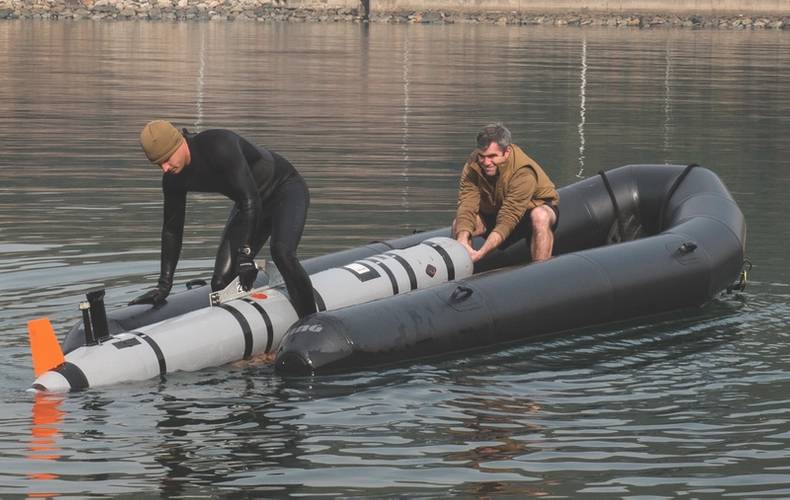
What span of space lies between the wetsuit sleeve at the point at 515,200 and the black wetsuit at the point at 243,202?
1.97 m

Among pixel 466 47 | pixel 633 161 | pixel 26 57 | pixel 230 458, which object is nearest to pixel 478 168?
pixel 230 458

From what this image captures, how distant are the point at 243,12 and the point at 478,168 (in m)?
70.3

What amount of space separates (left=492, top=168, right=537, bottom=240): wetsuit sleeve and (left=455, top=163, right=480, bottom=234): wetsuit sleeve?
0.96 ft

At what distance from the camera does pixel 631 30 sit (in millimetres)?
74250

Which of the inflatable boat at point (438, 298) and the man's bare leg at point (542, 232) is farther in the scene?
the man's bare leg at point (542, 232)

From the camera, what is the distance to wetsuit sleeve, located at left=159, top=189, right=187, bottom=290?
1170 cm

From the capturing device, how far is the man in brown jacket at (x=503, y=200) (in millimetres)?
13039

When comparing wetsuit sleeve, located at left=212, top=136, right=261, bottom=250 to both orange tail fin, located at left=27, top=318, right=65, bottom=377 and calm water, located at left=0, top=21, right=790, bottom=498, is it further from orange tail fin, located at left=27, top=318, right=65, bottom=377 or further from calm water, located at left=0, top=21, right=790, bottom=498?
orange tail fin, located at left=27, top=318, right=65, bottom=377

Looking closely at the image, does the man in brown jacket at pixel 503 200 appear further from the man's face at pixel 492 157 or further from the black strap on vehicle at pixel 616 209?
the black strap on vehicle at pixel 616 209

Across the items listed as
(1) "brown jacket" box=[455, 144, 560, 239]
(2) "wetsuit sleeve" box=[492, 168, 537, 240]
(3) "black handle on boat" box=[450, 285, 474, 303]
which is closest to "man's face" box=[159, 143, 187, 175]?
(3) "black handle on boat" box=[450, 285, 474, 303]

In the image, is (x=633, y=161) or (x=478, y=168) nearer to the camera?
(x=478, y=168)

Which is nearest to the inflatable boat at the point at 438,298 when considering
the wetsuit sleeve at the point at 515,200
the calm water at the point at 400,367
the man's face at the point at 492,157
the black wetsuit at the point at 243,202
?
the calm water at the point at 400,367

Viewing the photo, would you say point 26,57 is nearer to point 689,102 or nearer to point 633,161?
point 689,102

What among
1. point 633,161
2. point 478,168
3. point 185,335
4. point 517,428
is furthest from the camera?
point 633,161
